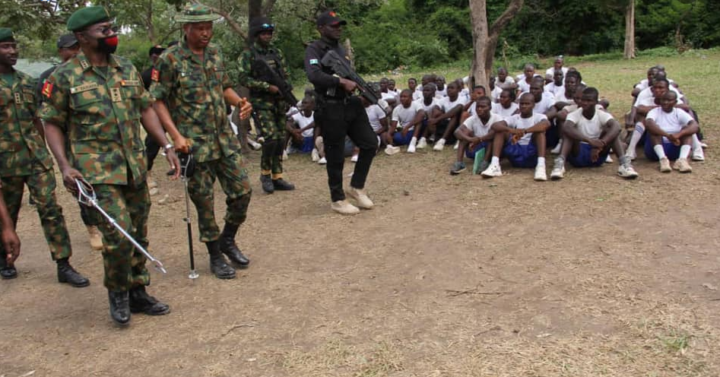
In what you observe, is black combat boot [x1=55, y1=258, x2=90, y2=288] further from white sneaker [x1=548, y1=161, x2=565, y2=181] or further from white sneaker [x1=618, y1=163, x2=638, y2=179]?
white sneaker [x1=618, y1=163, x2=638, y2=179]

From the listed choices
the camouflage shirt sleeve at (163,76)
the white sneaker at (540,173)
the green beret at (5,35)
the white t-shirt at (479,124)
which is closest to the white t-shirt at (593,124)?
the white sneaker at (540,173)

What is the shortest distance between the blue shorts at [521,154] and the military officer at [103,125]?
15.3 ft

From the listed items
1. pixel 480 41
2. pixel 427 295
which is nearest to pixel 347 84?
pixel 427 295

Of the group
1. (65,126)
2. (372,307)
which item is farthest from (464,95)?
(65,126)

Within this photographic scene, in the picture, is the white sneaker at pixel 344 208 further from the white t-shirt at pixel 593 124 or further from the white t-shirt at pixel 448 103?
the white t-shirt at pixel 448 103

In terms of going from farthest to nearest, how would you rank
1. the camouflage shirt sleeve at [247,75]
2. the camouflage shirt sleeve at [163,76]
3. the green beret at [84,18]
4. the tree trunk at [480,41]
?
the tree trunk at [480,41], the camouflage shirt sleeve at [247,75], the camouflage shirt sleeve at [163,76], the green beret at [84,18]

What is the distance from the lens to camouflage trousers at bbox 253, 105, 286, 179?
23.2 feet

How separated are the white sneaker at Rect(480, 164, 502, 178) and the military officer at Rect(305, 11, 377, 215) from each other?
1.62 metres

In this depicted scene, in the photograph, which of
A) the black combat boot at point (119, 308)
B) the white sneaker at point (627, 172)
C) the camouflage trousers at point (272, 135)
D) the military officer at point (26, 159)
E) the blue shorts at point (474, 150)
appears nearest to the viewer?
the black combat boot at point (119, 308)

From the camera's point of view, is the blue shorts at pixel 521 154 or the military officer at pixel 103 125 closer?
the military officer at pixel 103 125

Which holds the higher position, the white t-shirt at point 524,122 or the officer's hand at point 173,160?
the officer's hand at point 173,160

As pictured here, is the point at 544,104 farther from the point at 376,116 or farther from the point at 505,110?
the point at 376,116

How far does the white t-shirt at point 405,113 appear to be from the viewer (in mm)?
9273

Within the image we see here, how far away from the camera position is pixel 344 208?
6.14 meters
